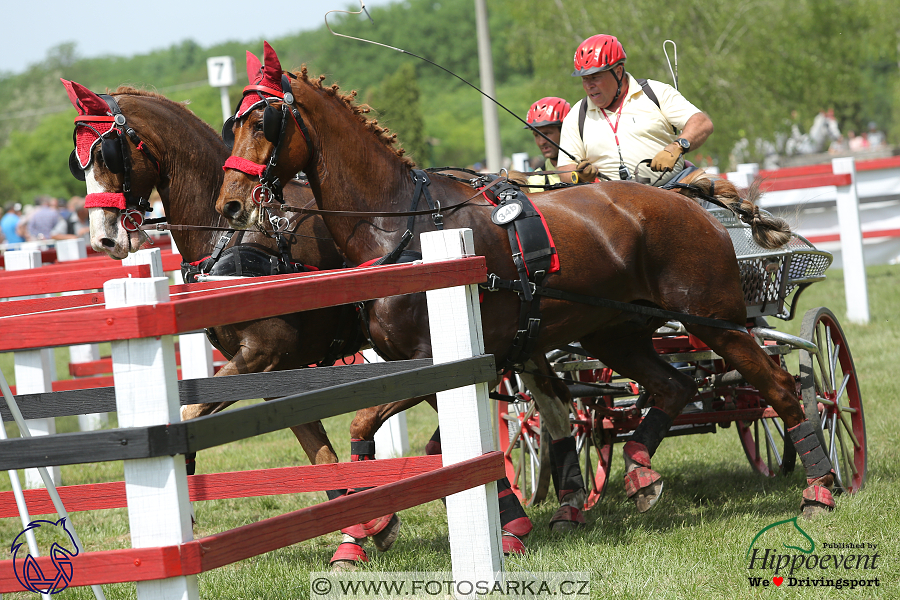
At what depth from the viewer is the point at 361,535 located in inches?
176

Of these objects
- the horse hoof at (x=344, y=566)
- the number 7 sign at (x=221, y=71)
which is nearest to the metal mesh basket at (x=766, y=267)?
the horse hoof at (x=344, y=566)

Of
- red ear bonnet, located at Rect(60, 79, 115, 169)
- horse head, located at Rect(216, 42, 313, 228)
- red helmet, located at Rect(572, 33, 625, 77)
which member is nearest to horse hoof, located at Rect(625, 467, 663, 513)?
horse head, located at Rect(216, 42, 313, 228)

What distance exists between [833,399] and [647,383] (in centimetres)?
122

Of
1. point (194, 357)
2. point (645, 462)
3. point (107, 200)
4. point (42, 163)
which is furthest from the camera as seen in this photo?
point (42, 163)

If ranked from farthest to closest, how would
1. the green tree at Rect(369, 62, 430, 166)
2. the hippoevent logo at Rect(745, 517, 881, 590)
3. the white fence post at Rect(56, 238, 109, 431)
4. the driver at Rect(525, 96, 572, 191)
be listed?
the green tree at Rect(369, 62, 430, 166) → the white fence post at Rect(56, 238, 109, 431) → the driver at Rect(525, 96, 572, 191) → the hippoevent logo at Rect(745, 517, 881, 590)

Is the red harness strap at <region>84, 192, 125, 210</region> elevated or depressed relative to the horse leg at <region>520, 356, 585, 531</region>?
elevated

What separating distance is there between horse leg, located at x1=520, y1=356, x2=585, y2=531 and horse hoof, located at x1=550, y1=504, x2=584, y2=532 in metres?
0.06

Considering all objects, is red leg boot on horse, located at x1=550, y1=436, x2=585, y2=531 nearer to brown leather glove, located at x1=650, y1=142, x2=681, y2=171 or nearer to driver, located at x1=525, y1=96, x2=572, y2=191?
brown leather glove, located at x1=650, y1=142, x2=681, y2=171

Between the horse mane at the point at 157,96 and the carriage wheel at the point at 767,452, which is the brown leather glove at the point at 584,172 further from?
the horse mane at the point at 157,96

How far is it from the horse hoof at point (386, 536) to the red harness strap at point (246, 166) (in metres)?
1.81

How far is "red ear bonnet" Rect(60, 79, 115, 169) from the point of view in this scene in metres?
5.02

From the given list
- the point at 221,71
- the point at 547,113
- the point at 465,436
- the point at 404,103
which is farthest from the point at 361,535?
the point at 404,103

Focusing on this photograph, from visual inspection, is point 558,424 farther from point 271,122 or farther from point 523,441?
point 271,122

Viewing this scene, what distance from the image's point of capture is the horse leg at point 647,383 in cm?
488
